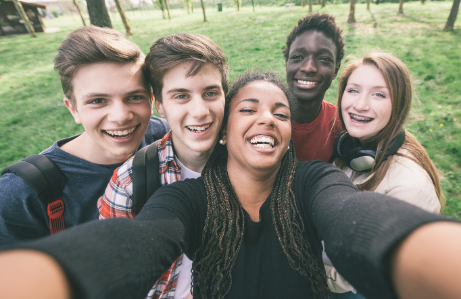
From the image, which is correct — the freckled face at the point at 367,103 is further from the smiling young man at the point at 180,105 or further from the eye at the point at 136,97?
the eye at the point at 136,97

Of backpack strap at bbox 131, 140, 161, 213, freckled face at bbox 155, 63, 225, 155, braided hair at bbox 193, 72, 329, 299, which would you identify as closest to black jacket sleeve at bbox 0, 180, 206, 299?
braided hair at bbox 193, 72, 329, 299

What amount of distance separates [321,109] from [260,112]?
1.47 metres

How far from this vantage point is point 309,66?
8.77ft

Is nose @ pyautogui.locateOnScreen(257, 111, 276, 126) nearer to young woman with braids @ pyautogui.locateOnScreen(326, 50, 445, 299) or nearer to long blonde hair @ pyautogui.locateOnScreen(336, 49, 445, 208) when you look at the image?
young woman with braids @ pyautogui.locateOnScreen(326, 50, 445, 299)

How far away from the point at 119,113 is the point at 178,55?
0.65 m

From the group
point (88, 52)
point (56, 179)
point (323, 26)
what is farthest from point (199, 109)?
point (323, 26)

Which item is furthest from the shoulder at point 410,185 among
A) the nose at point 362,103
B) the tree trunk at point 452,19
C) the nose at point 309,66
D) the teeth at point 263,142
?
the tree trunk at point 452,19

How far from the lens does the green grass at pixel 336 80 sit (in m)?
4.60

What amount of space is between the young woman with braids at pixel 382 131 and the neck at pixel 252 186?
2.69 ft

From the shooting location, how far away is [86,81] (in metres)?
1.75

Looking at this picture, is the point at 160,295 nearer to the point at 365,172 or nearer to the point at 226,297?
→ the point at 226,297

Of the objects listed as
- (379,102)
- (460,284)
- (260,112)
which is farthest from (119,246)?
(379,102)

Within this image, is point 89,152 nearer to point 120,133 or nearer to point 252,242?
point 120,133

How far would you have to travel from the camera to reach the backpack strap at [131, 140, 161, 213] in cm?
170
